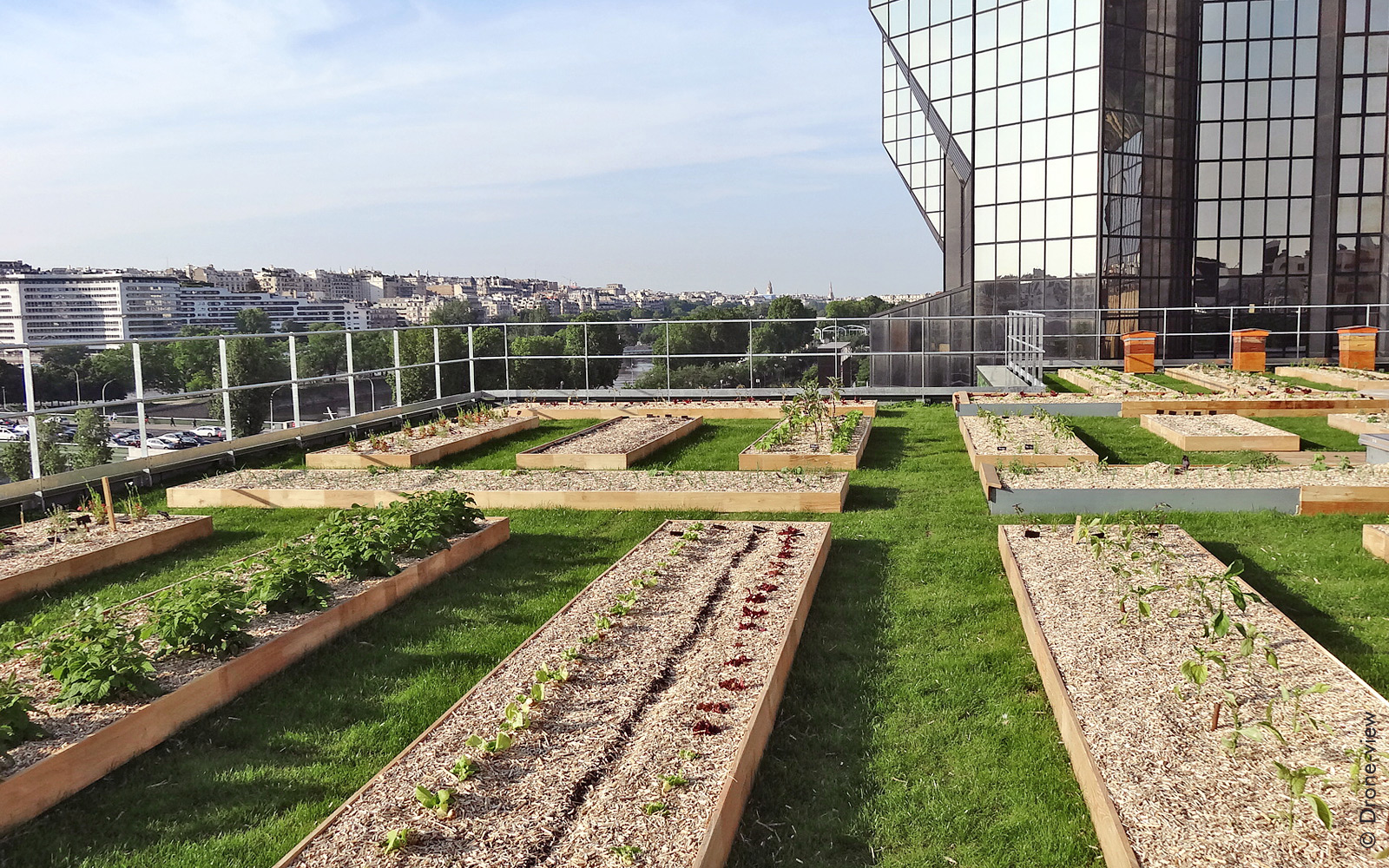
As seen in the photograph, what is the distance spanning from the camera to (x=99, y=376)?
10.8 meters

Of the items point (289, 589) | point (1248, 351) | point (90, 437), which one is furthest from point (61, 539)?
point (1248, 351)

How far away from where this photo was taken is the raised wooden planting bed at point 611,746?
248 cm

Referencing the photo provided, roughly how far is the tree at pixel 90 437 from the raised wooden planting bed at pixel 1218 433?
9372 mm

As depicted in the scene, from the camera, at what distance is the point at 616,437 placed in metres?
9.87

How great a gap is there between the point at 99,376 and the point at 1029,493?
33.6 ft

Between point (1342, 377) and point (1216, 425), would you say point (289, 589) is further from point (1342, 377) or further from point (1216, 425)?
point (1342, 377)

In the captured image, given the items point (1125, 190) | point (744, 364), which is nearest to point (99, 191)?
point (744, 364)

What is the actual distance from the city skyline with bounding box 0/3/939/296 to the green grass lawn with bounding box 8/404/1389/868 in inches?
288

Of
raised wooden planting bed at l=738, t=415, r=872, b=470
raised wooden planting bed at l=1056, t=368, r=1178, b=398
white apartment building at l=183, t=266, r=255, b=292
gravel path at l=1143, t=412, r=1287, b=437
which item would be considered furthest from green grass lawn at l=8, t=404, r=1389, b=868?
A: white apartment building at l=183, t=266, r=255, b=292

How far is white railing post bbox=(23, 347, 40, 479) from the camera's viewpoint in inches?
274

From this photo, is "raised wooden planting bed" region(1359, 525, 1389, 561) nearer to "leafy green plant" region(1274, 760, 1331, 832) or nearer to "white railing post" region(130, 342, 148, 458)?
"leafy green plant" region(1274, 760, 1331, 832)

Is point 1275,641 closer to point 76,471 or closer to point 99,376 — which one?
point 76,471

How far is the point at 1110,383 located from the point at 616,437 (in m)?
7.74

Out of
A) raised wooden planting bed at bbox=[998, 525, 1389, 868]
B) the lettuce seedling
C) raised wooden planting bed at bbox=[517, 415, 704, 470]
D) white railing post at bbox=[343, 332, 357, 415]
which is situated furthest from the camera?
white railing post at bbox=[343, 332, 357, 415]
